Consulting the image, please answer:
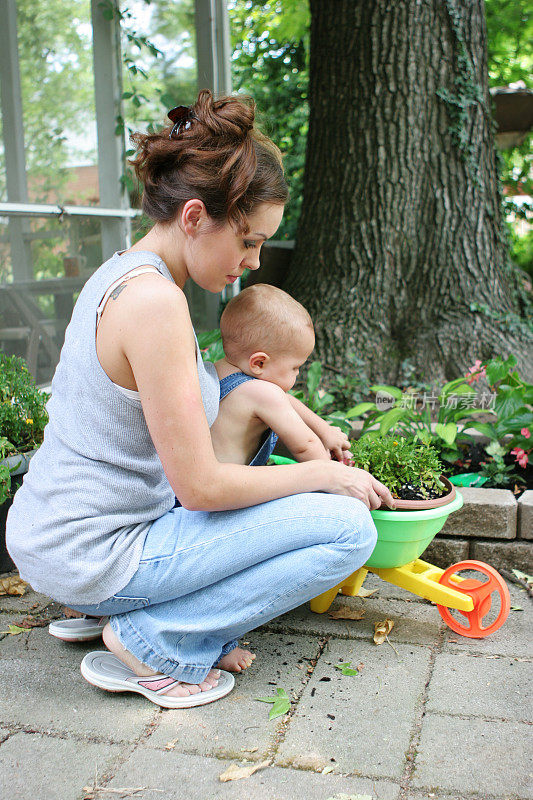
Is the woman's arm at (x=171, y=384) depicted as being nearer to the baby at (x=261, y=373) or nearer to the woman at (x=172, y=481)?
the woman at (x=172, y=481)

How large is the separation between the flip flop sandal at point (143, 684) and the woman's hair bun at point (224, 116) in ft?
4.63

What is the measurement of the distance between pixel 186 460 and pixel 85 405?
296 millimetres

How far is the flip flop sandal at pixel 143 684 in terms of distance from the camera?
6.06 ft

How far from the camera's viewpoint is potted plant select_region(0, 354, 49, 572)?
102 inches

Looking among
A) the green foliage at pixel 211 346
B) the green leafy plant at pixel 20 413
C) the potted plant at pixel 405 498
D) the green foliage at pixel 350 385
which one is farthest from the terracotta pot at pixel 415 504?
the green foliage at pixel 350 385

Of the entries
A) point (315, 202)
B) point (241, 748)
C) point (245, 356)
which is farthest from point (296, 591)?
point (315, 202)

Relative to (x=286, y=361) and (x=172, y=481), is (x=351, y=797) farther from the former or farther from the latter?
(x=286, y=361)

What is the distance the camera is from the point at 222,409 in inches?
83.2

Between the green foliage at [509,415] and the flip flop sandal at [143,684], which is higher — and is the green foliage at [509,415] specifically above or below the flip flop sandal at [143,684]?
above

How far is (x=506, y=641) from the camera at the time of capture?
219 centimetres

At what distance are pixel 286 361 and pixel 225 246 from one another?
468 millimetres

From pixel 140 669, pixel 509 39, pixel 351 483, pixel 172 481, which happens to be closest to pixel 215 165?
pixel 172 481


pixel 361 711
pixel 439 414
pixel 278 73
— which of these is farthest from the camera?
pixel 278 73

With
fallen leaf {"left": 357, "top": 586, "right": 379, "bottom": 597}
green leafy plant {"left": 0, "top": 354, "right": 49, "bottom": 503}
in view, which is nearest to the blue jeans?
fallen leaf {"left": 357, "top": 586, "right": 379, "bottom": 597}
